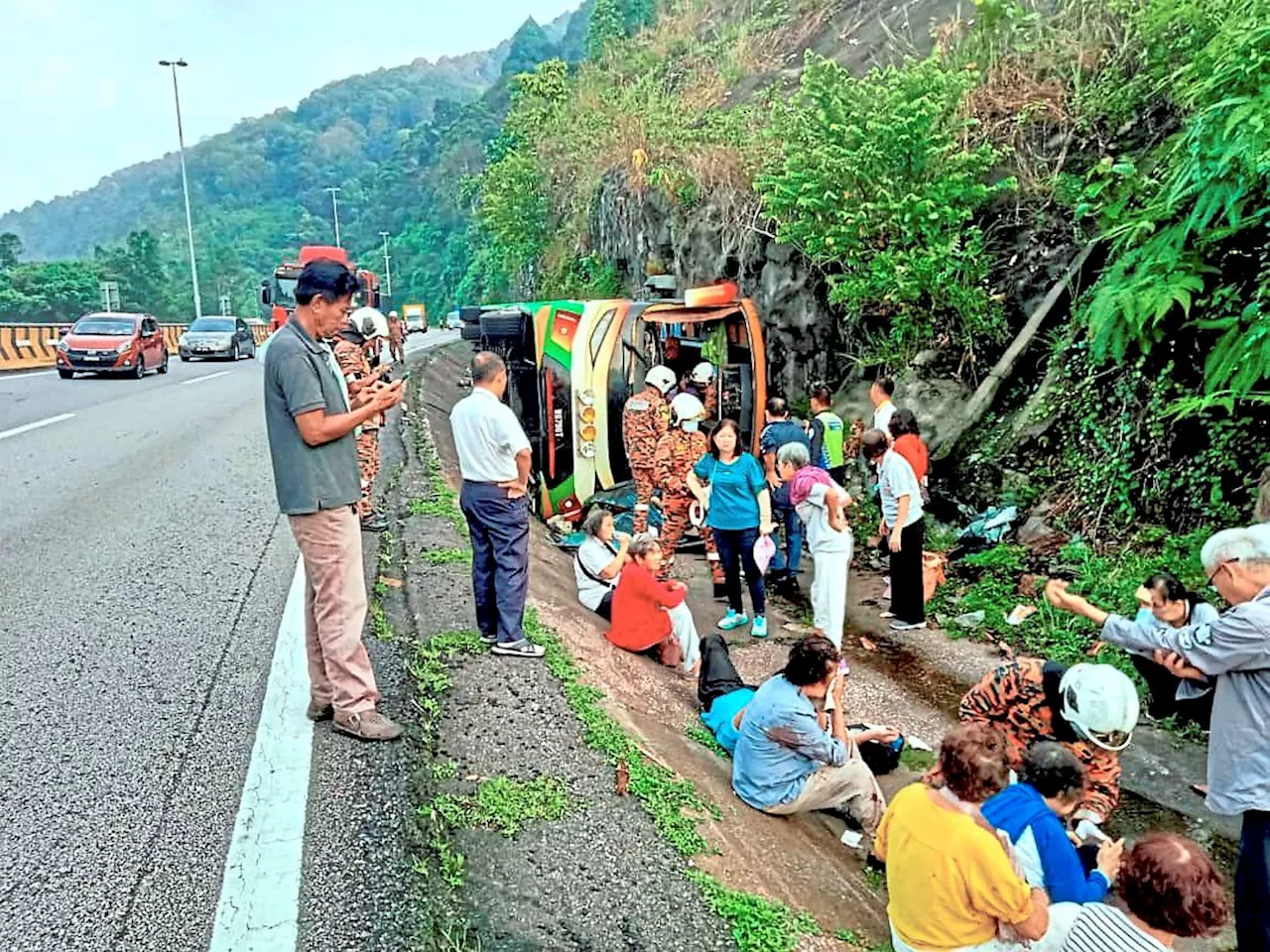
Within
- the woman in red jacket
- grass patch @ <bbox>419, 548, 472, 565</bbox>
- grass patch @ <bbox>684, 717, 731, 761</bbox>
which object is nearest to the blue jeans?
the woman in red jacket

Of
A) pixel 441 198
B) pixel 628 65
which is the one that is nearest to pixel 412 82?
pixel 441 198

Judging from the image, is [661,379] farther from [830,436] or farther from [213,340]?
[213,340]

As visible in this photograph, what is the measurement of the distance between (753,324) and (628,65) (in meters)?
15.4

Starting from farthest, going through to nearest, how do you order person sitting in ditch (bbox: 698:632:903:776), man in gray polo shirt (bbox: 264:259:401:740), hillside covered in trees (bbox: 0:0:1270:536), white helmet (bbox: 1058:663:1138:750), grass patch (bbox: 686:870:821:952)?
hillside covered in trees (bbox: 0:0:1270:536)
person sitting in ditch (bbox: 698:632:903:776)
white helmet (bbox: 1058:663:1138:750)
man in gray polo shirt (bbox: 264:259:401:740)
grass patch (bbox: 686:870:821:952)

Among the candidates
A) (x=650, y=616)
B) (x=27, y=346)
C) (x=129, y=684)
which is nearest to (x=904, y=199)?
(x=650, y=616)

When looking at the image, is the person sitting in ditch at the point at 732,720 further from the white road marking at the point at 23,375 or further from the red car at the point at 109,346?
the white road marking at the point at 23,375

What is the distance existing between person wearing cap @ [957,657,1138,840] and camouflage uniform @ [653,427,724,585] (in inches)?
168

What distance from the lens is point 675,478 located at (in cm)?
864

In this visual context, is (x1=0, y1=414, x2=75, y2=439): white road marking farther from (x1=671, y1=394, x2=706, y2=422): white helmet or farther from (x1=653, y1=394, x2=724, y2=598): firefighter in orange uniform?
(x1=671, y1=394, x2=706, y2=422): white helmet

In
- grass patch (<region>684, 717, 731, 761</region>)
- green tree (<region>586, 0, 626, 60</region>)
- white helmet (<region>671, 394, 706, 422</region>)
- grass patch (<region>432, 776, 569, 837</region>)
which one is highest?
green tree (<region>586, 0, 626, 60</region>)

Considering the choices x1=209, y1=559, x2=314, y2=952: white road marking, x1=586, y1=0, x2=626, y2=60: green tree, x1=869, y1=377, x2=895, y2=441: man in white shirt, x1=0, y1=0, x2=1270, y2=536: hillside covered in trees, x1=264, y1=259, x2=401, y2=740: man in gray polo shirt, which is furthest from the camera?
x1=586, y1=0, x2=626, y2=60: green tree

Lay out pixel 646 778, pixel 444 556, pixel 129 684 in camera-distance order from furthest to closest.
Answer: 1. pixel 444 556
2. pixel 129 684
3. pixel 646 778

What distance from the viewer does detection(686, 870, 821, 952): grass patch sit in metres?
2.89

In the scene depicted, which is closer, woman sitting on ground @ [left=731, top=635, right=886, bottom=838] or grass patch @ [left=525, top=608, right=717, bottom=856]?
grass patch @ [left=525, top=608, right=717, bottom=856]
